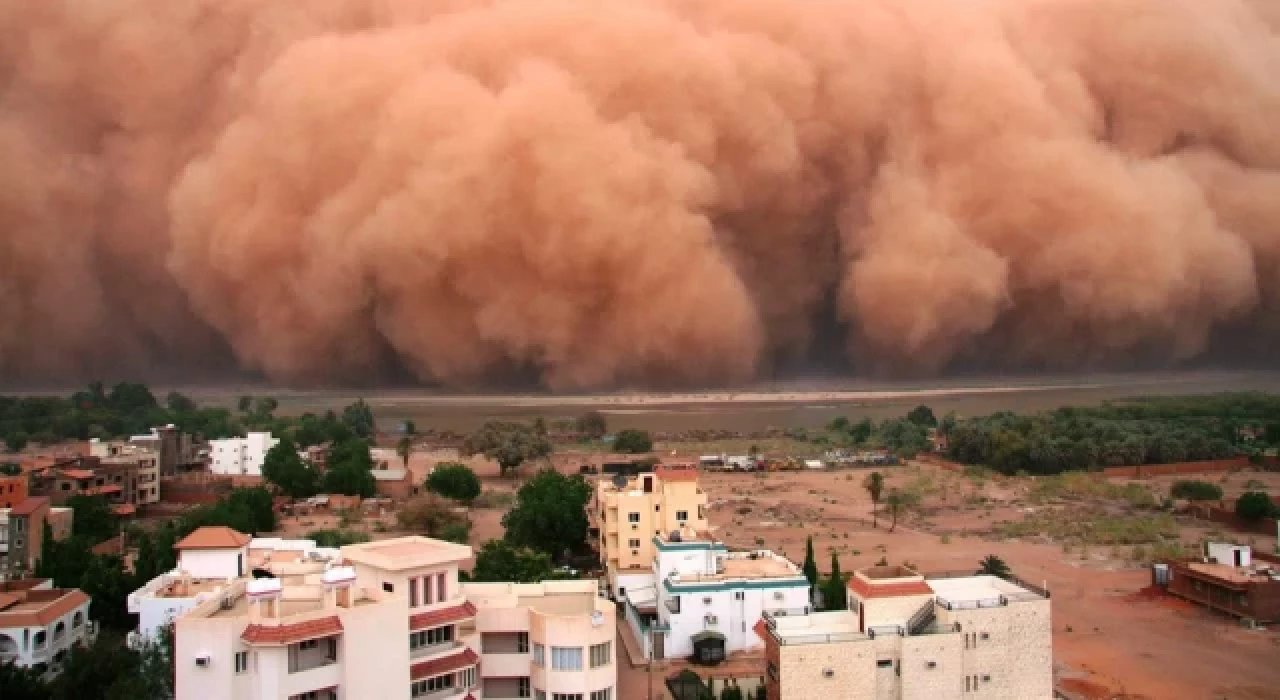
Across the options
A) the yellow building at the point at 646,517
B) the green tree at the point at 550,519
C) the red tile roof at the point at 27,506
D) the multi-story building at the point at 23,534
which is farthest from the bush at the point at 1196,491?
the red tile roof at the point at 27,506

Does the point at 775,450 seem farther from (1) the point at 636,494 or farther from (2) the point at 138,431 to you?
(2) the point at 138,431

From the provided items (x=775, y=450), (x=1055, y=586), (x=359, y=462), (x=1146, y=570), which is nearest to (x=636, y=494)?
(x=1055, y=586)

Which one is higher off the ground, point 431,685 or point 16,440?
point 16,440

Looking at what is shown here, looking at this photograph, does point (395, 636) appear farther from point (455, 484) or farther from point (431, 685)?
point (455, 484)

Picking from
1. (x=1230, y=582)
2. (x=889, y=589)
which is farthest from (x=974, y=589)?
(x=1230, y=582)

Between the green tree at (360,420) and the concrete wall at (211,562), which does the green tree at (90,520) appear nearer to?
the concrete wall at (211,562)
